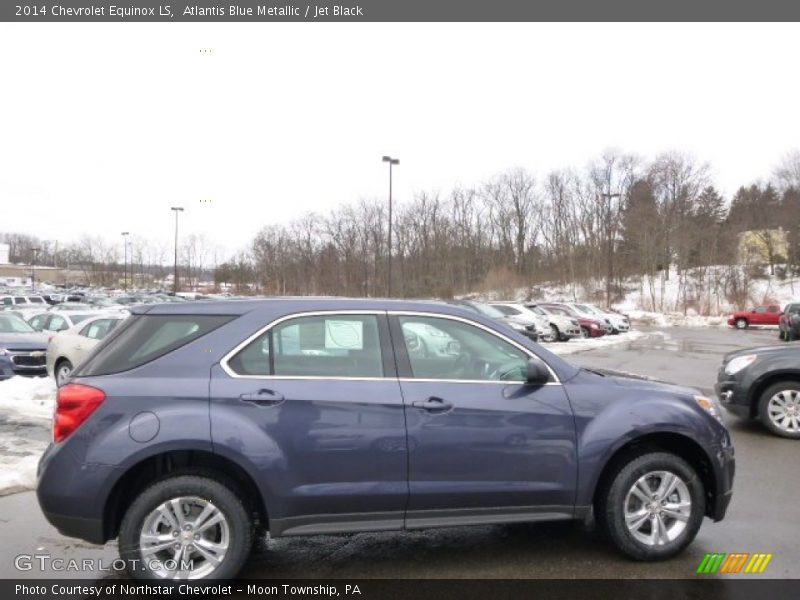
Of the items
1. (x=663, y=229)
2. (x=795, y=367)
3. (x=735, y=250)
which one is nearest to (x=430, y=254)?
(x=663, y=229)

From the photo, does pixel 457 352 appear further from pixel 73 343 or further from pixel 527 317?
pixel 527 317

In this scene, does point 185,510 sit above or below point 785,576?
above

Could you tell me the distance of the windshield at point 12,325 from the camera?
1409cm

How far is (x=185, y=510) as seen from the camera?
141 inches

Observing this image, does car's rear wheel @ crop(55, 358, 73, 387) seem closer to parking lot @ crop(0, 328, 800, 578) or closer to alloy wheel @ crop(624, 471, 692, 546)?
parking lot @ crop(0, 328, 800, 578)

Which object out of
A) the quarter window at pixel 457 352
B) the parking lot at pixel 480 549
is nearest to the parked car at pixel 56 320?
the parking lot at pixel 480 549

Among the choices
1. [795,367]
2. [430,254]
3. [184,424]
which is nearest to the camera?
[184,424]

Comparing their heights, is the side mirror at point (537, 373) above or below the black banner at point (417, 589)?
above

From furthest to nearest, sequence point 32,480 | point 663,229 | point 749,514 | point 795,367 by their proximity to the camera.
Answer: point 663,229 < point 795,367 < point 32,480 < point 749,514

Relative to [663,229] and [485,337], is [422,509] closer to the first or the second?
[485,337]

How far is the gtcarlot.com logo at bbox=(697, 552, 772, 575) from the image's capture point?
12.9 ft

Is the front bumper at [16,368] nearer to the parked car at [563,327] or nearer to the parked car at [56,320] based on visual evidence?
the parked car at [56,320]

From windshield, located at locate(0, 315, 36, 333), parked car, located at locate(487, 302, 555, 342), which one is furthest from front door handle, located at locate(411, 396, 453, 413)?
parked car, located at locate(487, 302, 555, 342)

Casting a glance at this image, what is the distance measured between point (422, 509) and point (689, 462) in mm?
1995
